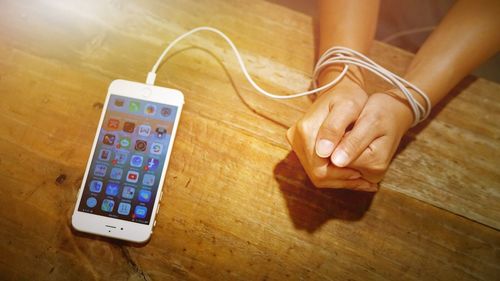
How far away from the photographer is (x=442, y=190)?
0.55 metres

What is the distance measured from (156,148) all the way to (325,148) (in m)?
0.28

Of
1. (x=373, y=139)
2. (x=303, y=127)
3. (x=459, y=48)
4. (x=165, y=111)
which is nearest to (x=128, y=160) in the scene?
(x=165, y=111)

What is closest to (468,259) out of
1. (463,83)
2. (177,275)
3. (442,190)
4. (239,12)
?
(442,190)

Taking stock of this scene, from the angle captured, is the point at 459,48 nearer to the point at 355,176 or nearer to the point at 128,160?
the point at 355,176

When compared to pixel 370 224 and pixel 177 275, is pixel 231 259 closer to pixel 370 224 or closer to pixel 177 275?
pixel 177 275

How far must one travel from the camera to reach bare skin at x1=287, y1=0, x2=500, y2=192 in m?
0.46

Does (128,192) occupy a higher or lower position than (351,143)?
lower

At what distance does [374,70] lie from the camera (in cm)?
51

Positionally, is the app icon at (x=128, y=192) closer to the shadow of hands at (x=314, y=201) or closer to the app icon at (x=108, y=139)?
the app icon at (x=108, y=139)

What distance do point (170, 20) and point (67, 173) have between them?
35 cm

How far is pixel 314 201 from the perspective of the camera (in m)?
0.53

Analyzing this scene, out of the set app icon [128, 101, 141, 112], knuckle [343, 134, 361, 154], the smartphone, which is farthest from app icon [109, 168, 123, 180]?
knuckle [343, 134, 361, 154]

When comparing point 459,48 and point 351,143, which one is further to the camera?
point 459,48

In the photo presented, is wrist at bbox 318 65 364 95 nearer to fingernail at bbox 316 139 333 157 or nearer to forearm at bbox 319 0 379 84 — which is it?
forearm at bbox 319 0 379 84
